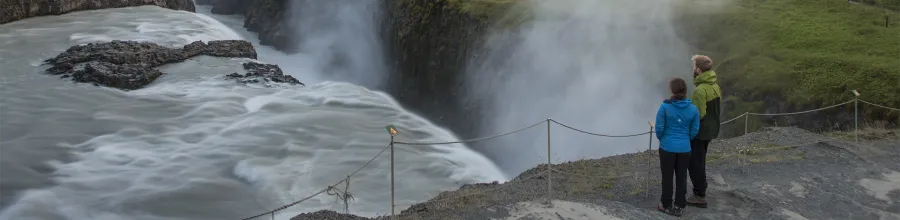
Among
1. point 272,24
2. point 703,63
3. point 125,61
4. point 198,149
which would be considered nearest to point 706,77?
point 703,63

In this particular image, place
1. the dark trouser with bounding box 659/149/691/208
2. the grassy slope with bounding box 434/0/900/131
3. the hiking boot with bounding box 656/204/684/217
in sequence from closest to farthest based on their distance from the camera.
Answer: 1. the dark trouser with bounding box 659/149/691/208
2. the hiking boot with bounding box 656/204/684/217
3. the grassy slope with bounding box 434/0/900/131

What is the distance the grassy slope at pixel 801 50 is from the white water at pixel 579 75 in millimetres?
1239

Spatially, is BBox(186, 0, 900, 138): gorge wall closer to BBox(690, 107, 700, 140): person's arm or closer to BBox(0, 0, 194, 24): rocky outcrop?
BBox(690, 107, 700, 140): person's arm

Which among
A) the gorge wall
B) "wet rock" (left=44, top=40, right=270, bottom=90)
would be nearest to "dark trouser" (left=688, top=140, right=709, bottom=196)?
the gorge wall

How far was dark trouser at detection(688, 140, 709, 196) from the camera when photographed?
967 centimetres

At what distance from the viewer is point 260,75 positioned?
27.7m

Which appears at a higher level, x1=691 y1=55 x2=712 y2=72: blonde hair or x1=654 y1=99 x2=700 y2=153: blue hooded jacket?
x1=691 y1=55 x2=712 y2=72: blonde hair

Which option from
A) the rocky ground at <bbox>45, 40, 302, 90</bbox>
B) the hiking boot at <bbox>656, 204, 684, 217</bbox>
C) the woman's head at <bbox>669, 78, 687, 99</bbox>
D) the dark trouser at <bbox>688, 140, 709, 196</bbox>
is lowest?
the hiking boot at <bbox>656, 204, 684, 217</bbox>

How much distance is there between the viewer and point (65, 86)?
2403 cm

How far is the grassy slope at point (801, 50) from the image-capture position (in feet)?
53.1

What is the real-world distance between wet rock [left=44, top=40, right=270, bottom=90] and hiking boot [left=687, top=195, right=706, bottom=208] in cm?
2010

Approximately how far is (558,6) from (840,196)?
15.5 m

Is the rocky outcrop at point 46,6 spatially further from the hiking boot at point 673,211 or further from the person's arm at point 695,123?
the person's arm at point 695,123

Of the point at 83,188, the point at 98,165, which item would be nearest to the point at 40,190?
the point at 83,188
